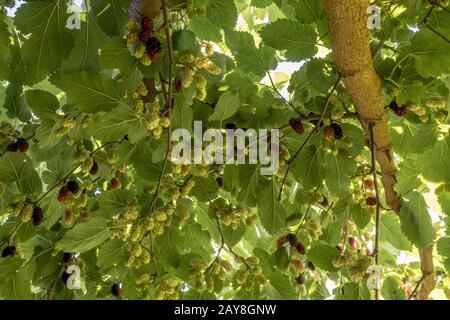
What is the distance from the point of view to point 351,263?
1.43 metres

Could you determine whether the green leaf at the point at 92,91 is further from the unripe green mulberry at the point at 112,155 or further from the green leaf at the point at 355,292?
the green leaf at the point at 355,292

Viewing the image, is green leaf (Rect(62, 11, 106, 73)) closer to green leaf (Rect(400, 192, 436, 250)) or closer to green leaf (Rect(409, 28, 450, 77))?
green leaf (Rect(409, 28, 450, 77))

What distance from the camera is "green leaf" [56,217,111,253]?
1.41 meters

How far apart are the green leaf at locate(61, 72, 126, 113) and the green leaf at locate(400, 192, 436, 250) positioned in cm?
111

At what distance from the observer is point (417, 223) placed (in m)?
1.65

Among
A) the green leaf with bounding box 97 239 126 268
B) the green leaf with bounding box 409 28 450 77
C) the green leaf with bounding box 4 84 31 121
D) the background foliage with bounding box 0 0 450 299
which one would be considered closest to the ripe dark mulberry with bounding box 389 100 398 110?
the background foliage with bounding box 0 0 450 299

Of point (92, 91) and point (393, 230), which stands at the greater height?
point (92, 91)

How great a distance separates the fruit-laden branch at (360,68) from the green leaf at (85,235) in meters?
0.90

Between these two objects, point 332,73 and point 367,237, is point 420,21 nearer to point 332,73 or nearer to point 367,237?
point 332,73

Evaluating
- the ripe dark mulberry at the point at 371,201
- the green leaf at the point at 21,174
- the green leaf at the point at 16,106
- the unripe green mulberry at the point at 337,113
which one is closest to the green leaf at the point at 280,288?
the ripe dark mulberry at the point at 371,201

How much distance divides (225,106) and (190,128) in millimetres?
131

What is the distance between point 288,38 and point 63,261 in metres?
1.27

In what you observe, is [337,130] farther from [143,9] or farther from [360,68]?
[143,9]

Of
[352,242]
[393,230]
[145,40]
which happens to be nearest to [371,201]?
[393,230]
